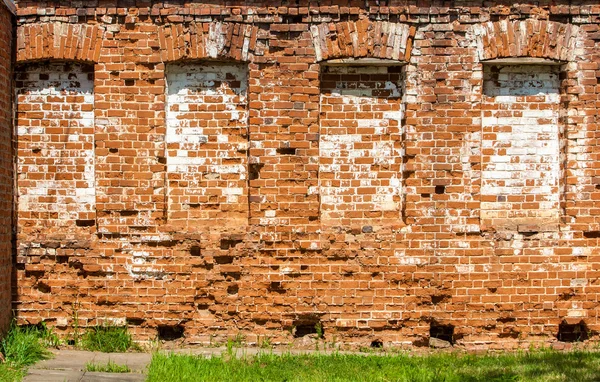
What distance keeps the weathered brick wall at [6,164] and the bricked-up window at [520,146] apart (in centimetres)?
536

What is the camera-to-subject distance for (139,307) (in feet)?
23.5

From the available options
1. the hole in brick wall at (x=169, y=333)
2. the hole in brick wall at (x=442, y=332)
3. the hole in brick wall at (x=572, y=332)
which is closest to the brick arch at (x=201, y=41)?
the hole in brick wall at (x=169, y=333)

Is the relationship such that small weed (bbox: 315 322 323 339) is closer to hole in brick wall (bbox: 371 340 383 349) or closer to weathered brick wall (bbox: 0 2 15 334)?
hole in brick wall (bbox: 371 340 383 349)

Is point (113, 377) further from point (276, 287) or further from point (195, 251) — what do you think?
point (276, 287)

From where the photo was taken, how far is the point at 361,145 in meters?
7.42

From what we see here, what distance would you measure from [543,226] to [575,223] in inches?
14.5

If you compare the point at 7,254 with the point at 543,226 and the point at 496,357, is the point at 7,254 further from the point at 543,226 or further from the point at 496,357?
the point at 543,226

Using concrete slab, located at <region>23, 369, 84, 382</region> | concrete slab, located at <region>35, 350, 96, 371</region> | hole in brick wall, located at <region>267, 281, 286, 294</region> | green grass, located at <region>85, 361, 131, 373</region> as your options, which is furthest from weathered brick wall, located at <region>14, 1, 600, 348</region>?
concrete slab, located at <region>23, 369, 84, 382</region>

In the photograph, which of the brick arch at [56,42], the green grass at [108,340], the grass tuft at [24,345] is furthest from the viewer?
the brick arch at [56,42]

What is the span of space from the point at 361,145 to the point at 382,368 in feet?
8.34

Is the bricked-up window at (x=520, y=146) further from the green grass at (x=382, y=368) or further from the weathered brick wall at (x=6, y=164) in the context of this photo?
the weathered brick wall at (x=6, y=164)

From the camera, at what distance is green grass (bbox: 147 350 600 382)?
593 cm

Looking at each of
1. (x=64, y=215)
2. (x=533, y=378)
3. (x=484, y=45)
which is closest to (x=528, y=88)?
(x=484, y=45)

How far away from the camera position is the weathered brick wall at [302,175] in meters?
7.19
